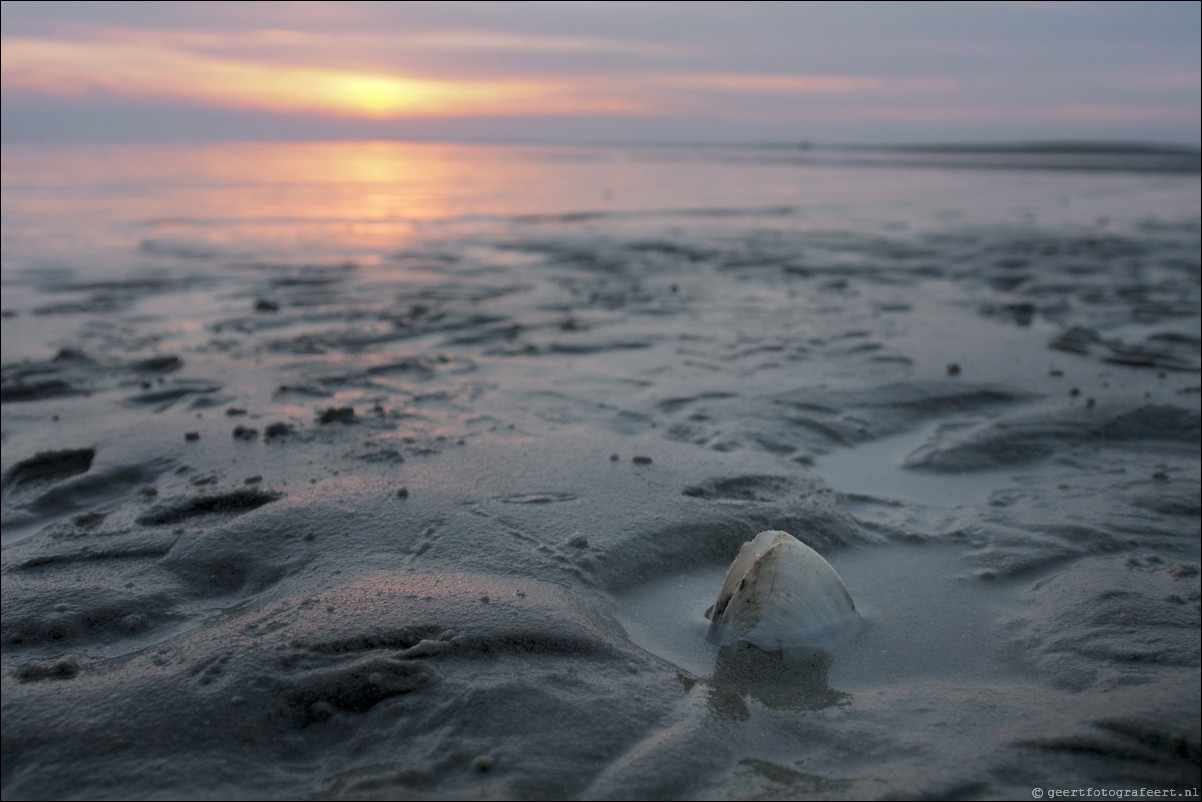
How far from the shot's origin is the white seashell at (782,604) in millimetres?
2396

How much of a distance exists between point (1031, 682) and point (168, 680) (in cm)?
226

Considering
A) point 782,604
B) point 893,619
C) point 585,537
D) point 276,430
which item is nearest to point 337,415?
point 276,430

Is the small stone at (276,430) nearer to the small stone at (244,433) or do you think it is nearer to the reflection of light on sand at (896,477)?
the small stone at (244,433)

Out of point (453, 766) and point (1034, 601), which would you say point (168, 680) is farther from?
point (1034, 601)

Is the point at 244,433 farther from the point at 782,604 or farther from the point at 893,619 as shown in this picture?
the point at 893,619

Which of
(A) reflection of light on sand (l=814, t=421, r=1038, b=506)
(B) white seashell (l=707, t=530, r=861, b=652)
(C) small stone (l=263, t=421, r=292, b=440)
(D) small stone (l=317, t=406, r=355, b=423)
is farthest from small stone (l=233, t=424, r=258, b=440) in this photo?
(A) reflection of light on sand (l=814, t=421, r=1038, b=506)

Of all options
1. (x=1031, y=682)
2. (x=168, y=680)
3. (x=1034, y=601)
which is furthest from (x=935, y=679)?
Answer: (x=168, y=680)

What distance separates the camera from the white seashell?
2.40m

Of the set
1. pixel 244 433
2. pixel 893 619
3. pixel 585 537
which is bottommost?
pixel 893 619

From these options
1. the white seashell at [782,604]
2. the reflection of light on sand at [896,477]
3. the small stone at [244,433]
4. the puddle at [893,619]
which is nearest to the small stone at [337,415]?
the small stone at [244,433]

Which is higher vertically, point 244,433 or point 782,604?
point 244,433

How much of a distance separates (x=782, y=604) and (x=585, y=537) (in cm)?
85

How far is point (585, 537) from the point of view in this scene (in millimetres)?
3033

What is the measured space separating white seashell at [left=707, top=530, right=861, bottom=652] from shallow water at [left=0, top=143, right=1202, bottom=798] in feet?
0.23
